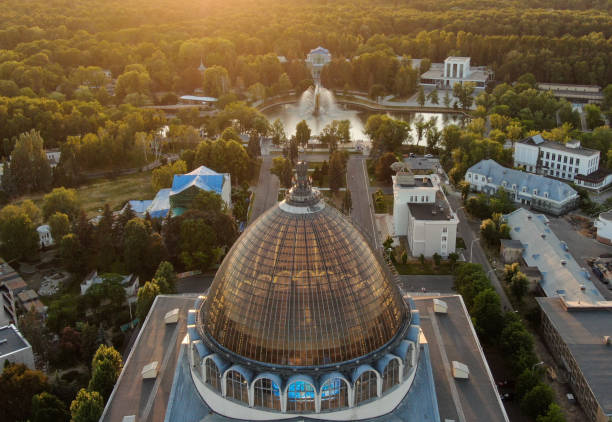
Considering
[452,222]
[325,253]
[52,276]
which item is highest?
[325,253]

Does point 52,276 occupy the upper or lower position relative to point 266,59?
lower

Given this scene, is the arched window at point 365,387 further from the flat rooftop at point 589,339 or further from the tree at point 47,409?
the tree at point 47,409

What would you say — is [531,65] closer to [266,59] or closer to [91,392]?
[266,59]

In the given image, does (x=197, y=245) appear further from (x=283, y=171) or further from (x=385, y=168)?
(x=385, y=168)

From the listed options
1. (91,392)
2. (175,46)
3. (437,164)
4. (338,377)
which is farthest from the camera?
(175,46)

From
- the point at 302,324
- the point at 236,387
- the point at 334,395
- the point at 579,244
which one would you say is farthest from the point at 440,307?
the point at 579,244

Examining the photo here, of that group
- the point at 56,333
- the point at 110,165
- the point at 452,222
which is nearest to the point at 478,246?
the point at 452,222
